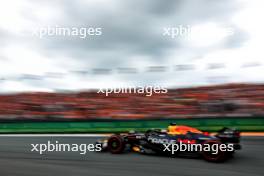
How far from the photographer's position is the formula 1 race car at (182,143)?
7.43m

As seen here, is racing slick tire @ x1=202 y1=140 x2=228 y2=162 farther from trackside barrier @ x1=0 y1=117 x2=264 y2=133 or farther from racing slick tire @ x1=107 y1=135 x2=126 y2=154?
trackside barrier @ x1=0 y1=117 x2=264 y2=133

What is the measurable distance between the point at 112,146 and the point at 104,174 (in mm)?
1949

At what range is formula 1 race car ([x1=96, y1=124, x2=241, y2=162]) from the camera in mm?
7430

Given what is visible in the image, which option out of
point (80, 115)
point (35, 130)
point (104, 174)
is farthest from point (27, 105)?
point (104, 174)

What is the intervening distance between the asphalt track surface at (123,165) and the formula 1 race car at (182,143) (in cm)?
20

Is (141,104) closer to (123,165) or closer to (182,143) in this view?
(182,143)

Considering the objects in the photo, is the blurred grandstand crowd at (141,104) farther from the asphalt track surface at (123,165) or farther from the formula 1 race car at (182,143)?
the formula 1 race car at (182,143)

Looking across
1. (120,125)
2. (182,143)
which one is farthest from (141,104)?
(182,143)

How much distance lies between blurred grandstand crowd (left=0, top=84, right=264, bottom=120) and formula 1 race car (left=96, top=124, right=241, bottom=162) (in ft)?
20.7

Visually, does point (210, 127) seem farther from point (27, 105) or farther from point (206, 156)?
point (27, 105)

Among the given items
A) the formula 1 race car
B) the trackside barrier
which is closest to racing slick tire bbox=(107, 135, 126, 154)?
the formula 1 race car

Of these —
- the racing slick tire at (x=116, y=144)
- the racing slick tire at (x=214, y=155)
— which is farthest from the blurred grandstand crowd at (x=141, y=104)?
the racing slick tire at (x=214, y=155)

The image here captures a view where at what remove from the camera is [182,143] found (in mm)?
7887

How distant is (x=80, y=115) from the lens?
18.0 m
